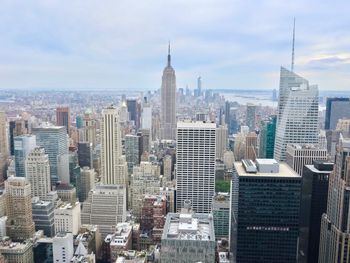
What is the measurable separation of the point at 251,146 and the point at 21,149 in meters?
11.8

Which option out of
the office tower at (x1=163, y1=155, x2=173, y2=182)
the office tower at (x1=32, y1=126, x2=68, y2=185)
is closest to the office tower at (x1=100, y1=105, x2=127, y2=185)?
the office tower at (x1=163, y1=155, x2=173, y2=182)

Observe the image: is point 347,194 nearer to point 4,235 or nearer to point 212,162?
point 212,162

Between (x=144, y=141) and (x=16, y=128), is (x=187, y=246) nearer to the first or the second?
(x=16, y=128)

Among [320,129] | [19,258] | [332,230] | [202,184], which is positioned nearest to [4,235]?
[19,258]

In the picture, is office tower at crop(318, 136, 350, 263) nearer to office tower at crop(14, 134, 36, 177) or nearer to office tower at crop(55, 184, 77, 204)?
office tower at crop(55, 184, 77, 204)

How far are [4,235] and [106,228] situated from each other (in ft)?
11.2

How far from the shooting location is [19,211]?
12.1 meters

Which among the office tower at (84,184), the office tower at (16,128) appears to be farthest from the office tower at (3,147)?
the office tower at (84,184)

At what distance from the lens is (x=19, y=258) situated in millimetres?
9984

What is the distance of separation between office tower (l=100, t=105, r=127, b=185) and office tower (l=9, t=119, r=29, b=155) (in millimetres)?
4382

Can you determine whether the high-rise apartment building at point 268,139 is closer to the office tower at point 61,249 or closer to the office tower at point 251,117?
the office tower at point 251,117

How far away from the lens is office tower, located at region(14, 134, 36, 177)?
16.4 m

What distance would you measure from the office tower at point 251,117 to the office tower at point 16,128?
13254 millimetres

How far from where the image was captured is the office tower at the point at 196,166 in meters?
15.2
